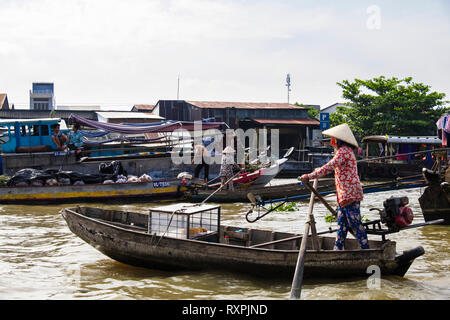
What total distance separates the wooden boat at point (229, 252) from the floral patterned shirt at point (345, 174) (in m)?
0.63

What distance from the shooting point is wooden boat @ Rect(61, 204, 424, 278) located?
18.3 feet

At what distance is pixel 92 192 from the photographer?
13.5 metres

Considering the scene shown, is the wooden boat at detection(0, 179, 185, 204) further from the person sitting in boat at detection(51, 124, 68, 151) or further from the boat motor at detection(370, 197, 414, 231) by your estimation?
the boat motor at detection(370, 197, 414, 231)

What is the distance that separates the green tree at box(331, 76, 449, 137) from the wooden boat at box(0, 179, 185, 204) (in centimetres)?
1601

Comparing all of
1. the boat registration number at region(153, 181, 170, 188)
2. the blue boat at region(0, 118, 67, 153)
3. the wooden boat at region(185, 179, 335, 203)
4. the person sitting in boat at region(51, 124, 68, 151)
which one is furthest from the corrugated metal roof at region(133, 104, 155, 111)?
the wooden boat at region(185, 179, 335, 203)

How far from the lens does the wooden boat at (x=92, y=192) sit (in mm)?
12961

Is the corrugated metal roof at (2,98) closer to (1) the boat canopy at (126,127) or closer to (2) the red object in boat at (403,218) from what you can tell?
(1) the boat canopy at (126,127)

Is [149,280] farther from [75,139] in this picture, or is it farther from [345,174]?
[75,139]

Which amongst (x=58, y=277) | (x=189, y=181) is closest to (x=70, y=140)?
(x=189, y=181)

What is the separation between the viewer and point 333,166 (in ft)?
18.1

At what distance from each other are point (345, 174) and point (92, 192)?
945 cm

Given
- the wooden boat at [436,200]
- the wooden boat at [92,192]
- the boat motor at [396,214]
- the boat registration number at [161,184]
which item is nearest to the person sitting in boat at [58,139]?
the wooden boat at [92,192]

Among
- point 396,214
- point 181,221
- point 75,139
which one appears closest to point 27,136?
point 75,139
